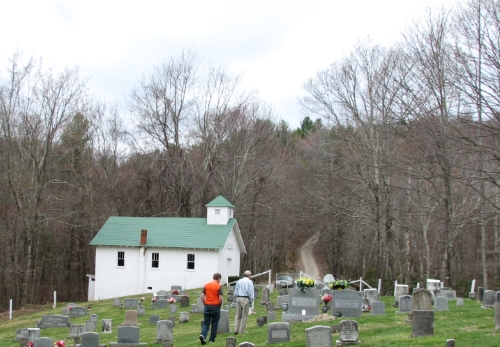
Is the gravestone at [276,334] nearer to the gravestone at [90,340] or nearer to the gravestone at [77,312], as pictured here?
the gravestone at [90,340]

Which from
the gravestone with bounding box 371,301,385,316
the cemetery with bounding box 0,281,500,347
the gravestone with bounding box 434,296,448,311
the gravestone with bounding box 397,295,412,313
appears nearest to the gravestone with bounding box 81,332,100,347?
the cemetery with bounding box 0,281,500,347

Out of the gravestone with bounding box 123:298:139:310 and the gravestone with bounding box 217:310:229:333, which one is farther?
the gravestone with bounding box 123:298:139:310

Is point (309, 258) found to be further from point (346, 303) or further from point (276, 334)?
point (276, 334)

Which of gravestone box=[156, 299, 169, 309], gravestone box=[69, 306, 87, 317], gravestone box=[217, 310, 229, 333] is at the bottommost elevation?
gravestone box=[69, 306, 87, 317]

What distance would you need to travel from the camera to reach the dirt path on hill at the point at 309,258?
195ft

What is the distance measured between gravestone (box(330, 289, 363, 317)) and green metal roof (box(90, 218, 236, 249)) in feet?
67.5

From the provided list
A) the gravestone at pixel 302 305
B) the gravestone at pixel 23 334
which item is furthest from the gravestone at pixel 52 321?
the gravestone at pixel 302 305

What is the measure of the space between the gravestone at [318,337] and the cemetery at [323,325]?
0.06ft

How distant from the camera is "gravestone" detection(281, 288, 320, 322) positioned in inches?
757

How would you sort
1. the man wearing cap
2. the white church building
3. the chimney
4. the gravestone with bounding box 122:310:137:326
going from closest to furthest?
the man wearing cap → the gravestone with bounding box 122:310:137:326 → the white church building → the chimney

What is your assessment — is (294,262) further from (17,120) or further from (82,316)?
(82,316)

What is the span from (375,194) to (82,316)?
55.7 feet

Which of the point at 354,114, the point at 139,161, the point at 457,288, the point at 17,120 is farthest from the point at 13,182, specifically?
the point at 457,288

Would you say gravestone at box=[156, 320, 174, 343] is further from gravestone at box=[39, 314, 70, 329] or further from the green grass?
gravestone at box=[39, 314, 70, 329]
